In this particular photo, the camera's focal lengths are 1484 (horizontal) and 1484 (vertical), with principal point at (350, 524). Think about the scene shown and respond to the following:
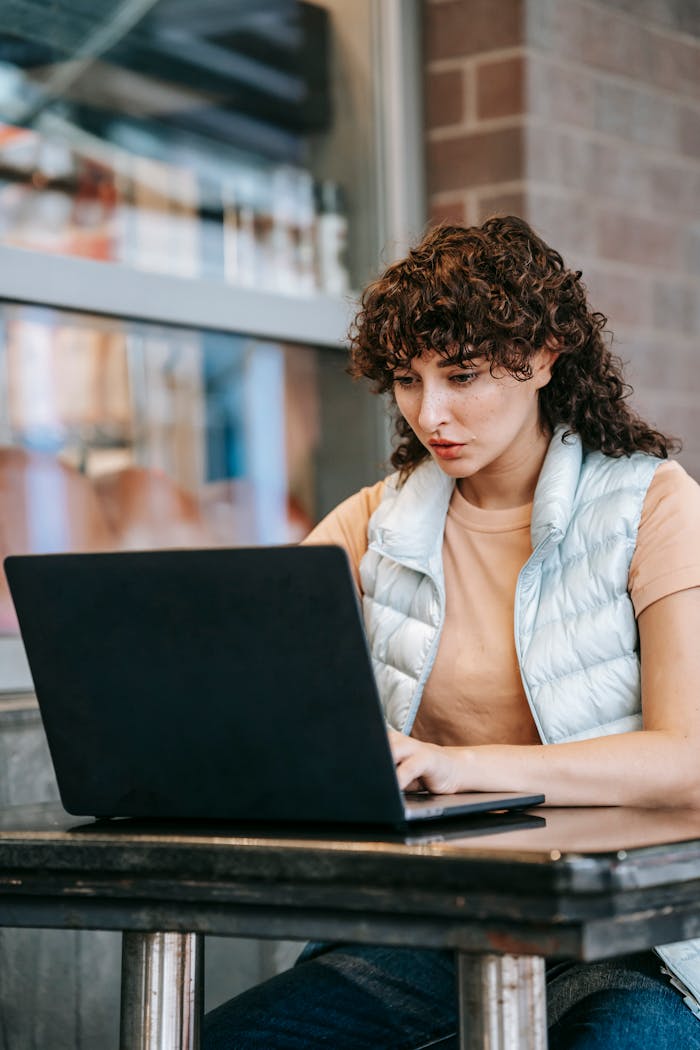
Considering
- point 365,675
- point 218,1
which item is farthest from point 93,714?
point 218,1

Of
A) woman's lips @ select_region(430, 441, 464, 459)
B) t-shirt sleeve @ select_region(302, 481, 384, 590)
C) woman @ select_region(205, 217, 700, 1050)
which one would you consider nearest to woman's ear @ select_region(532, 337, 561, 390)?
woman @ select_region(205, 217, 700, 1050)

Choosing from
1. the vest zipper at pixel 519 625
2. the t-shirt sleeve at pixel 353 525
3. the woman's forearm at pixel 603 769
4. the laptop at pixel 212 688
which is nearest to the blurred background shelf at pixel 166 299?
the t-shirt sleeve at pixel 353 525

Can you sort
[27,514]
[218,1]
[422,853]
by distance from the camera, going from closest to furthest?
[422,853] < [27,514] < [218,1]

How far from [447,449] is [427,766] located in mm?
479

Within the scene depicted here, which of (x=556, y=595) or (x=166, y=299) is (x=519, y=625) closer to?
(x=556, y=595)

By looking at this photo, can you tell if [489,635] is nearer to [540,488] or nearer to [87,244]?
[540,488]

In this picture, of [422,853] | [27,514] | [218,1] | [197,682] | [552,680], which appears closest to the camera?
[422,853]

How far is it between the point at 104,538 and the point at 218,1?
100 centimetres

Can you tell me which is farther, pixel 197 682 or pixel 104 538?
pixel 104 538

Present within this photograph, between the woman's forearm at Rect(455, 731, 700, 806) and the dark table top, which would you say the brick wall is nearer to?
the woman's forearm at Rect(455, 731, 700, 806)

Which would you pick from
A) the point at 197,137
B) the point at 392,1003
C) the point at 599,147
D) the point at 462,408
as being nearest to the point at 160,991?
the point at 392,1003

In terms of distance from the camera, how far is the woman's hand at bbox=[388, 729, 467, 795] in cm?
123

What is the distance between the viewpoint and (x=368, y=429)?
280cm

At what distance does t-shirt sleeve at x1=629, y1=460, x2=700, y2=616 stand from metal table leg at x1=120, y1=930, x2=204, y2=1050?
2.00 ft
